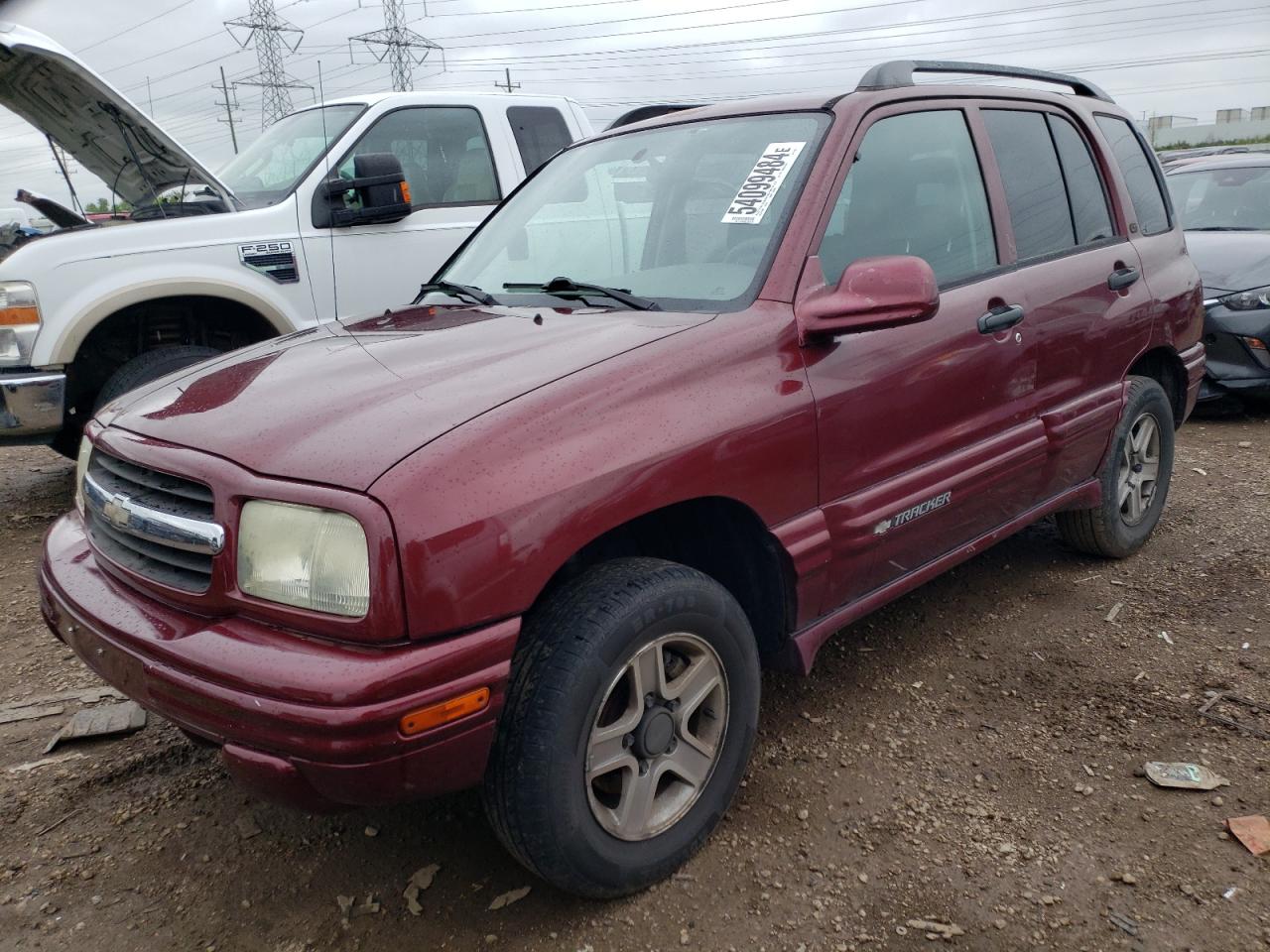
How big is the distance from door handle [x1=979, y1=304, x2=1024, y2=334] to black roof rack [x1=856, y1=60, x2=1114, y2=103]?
29.2 inches

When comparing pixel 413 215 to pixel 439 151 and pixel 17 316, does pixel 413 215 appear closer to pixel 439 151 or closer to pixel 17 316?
pixel 439 151

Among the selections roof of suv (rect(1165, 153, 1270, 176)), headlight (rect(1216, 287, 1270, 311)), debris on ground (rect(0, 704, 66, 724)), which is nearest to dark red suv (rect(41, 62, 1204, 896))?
debris on ground (rect(0, 704, 66, 724))

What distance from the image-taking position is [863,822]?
2.47 metres

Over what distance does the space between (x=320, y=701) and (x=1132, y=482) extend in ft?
11.2

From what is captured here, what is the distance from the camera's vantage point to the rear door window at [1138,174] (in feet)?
12.7

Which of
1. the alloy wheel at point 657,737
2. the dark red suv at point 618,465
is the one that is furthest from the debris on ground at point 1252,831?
the alloy wheel at point 657,737

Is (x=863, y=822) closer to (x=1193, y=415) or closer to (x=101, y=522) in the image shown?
(x=101, y=522)

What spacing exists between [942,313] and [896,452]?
447 millimetres

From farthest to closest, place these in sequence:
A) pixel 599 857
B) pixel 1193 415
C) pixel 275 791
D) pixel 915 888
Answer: pixel 1193 415
pixel 915 888
pixel 599 857
pixel 275 791

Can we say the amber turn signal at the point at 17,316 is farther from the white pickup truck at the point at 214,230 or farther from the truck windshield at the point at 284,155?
the truck windshield at the point at 284,155

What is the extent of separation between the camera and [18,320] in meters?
4.34

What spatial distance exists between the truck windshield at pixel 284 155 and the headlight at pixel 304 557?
3.57 m

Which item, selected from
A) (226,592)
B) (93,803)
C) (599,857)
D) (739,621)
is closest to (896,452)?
(739,621)

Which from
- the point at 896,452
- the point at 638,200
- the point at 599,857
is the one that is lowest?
the point at 599,857
